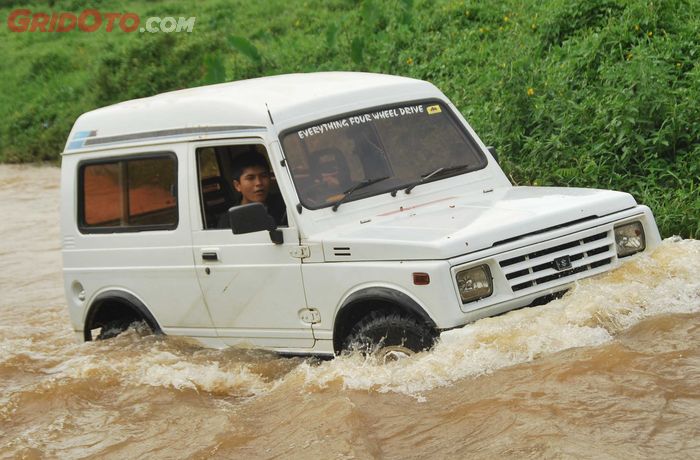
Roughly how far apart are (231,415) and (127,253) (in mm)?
1768

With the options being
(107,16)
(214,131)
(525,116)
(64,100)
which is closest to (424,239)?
(214,131)

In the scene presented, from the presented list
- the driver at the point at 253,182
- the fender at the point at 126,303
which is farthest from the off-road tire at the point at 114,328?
the driver at the point at 253,182

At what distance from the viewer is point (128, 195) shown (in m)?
7.79

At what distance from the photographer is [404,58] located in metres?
14.3

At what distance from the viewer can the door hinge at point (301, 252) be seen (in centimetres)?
643

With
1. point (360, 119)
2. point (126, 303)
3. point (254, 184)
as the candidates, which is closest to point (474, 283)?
point (360, 119)

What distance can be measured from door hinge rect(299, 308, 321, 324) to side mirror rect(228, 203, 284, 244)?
0.54 m

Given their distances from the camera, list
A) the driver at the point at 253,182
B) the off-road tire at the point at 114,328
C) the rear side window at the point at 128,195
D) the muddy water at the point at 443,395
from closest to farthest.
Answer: the muddy water at the point at 443,395 → the driver at the point at 253,182 → the rear side window at the point at 128,195 → the off-road tire at the point at 114,328

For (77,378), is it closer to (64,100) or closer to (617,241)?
(617,241)

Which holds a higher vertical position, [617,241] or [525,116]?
[525,116]

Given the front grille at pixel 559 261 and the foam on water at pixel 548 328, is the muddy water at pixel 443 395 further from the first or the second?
the front grille at pixel 559 261

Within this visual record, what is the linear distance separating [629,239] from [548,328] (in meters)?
0.87

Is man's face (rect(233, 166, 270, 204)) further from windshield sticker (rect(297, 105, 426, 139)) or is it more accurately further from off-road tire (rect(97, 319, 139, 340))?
off-road tire (rect(97, 319, 139, 340))
